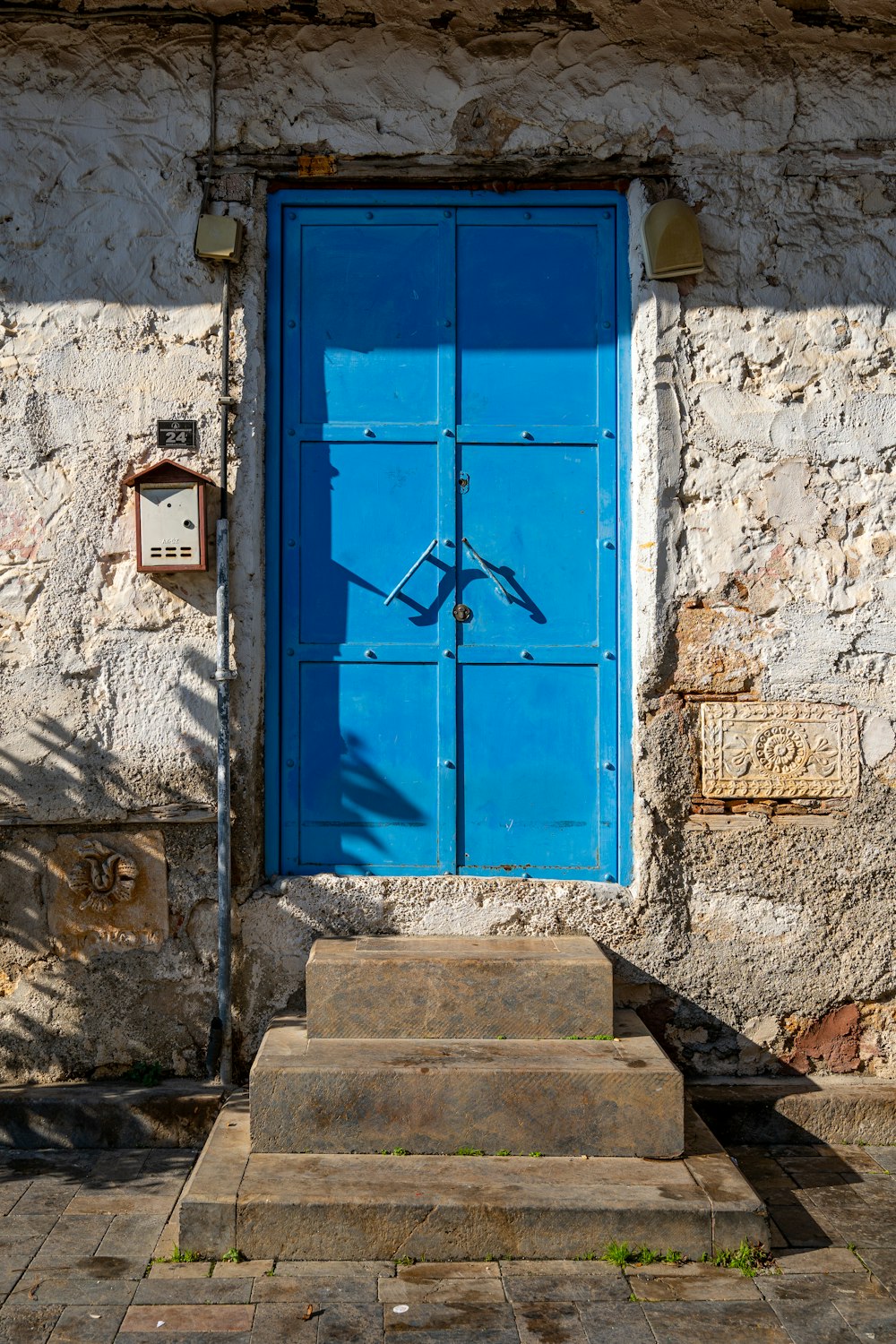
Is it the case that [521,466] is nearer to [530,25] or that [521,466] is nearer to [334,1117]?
[530,25]

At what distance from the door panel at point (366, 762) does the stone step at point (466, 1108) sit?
0.85 m

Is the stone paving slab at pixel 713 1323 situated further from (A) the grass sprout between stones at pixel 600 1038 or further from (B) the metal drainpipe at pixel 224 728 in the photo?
(B) the metal drainpipe at pixel 224 728

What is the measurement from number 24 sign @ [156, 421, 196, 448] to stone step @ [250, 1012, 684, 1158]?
195cm

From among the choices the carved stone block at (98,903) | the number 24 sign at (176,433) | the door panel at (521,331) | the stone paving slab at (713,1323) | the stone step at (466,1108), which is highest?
the door panel at (521,331)

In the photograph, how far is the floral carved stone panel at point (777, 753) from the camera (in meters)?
3.69

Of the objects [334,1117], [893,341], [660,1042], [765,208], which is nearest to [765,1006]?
[660,1042]

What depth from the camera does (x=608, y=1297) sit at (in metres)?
2.65

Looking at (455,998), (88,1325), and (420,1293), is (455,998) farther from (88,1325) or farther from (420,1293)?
(88,1325)

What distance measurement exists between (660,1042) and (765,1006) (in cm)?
36

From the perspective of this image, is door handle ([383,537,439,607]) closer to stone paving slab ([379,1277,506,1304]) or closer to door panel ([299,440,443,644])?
door panel ([299,440,443,644])

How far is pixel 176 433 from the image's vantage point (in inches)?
145

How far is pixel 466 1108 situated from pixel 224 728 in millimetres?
1381

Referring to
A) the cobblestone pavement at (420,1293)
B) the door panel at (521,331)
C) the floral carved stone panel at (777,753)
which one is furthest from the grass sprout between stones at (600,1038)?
the door panel at (521,331)

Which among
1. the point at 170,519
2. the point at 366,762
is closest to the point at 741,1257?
the point at 366,762
